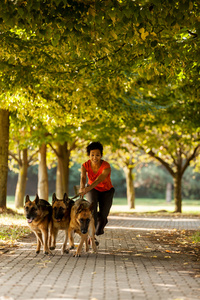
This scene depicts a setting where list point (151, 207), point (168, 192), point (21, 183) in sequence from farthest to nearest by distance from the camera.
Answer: point (168, 192) → point (151, 207) → point (21, 183)

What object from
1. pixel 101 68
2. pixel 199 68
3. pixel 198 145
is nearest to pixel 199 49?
pixel 199 68

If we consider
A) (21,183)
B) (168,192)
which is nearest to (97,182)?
(21,183)

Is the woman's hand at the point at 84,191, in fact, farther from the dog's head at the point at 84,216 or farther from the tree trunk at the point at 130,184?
the tree trunk at the point at 130,184

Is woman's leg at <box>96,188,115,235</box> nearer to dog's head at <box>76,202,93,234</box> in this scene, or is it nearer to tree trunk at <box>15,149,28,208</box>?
dog's head at <box>76,202,93,234</box>

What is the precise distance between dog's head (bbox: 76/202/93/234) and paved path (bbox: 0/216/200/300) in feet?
1.82

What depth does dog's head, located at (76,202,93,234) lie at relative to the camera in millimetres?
8523

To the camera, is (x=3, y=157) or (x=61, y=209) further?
(x=3, y=157)

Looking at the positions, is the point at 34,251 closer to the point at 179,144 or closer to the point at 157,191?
the point at 179,144

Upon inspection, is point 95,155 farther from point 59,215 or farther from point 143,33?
point 143,33

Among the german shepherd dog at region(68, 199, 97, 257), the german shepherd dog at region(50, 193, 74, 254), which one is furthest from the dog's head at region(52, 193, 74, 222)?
the german shepherd dog at region(68, 199, 97, 257)

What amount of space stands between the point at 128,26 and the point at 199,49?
1747 millimetres

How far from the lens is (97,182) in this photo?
9.39 metres

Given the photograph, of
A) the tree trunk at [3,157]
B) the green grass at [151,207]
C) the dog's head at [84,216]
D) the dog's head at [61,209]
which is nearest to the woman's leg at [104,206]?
the dog's head at [61,209]

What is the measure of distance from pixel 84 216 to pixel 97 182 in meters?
0.99
